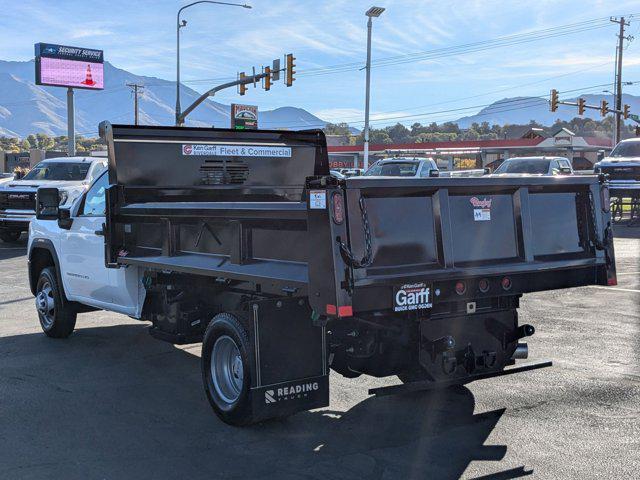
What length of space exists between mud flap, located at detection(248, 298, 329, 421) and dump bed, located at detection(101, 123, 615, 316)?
23cm

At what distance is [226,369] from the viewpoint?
17.5 feet

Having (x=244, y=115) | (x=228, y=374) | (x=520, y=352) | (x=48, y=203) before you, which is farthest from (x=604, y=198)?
(x=244, y=115)

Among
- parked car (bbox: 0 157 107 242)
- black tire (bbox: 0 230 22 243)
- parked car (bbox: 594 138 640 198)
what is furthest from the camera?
parked car (bbox: 594 138 640 198)

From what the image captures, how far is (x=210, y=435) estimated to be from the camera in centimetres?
496

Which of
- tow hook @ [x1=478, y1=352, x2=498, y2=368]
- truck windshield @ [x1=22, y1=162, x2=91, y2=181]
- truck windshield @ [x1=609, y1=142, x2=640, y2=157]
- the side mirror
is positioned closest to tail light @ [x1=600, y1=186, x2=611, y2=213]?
tow hook @ [x1=478, y1=352, x2=498, y2=368]

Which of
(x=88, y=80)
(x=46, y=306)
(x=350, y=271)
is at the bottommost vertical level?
(x=46, y=306)

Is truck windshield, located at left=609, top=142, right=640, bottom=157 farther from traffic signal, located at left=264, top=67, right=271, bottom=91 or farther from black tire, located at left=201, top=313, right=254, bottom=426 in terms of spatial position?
black tire, located at left=201, top=313, right=254, bottom=426

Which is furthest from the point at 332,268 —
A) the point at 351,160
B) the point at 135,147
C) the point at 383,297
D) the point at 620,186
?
the point at 351,160

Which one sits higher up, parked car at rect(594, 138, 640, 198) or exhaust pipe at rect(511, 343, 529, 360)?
parked car at rect(594, 138, 640, 198)

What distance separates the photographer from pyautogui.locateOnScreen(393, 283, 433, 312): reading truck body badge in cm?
436

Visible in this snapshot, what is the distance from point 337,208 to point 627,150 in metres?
23.5

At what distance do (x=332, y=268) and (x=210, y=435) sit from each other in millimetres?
1734

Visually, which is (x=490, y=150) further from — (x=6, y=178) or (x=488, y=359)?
(x=488, y=359)

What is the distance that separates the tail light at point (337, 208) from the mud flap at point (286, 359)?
0.97 m
